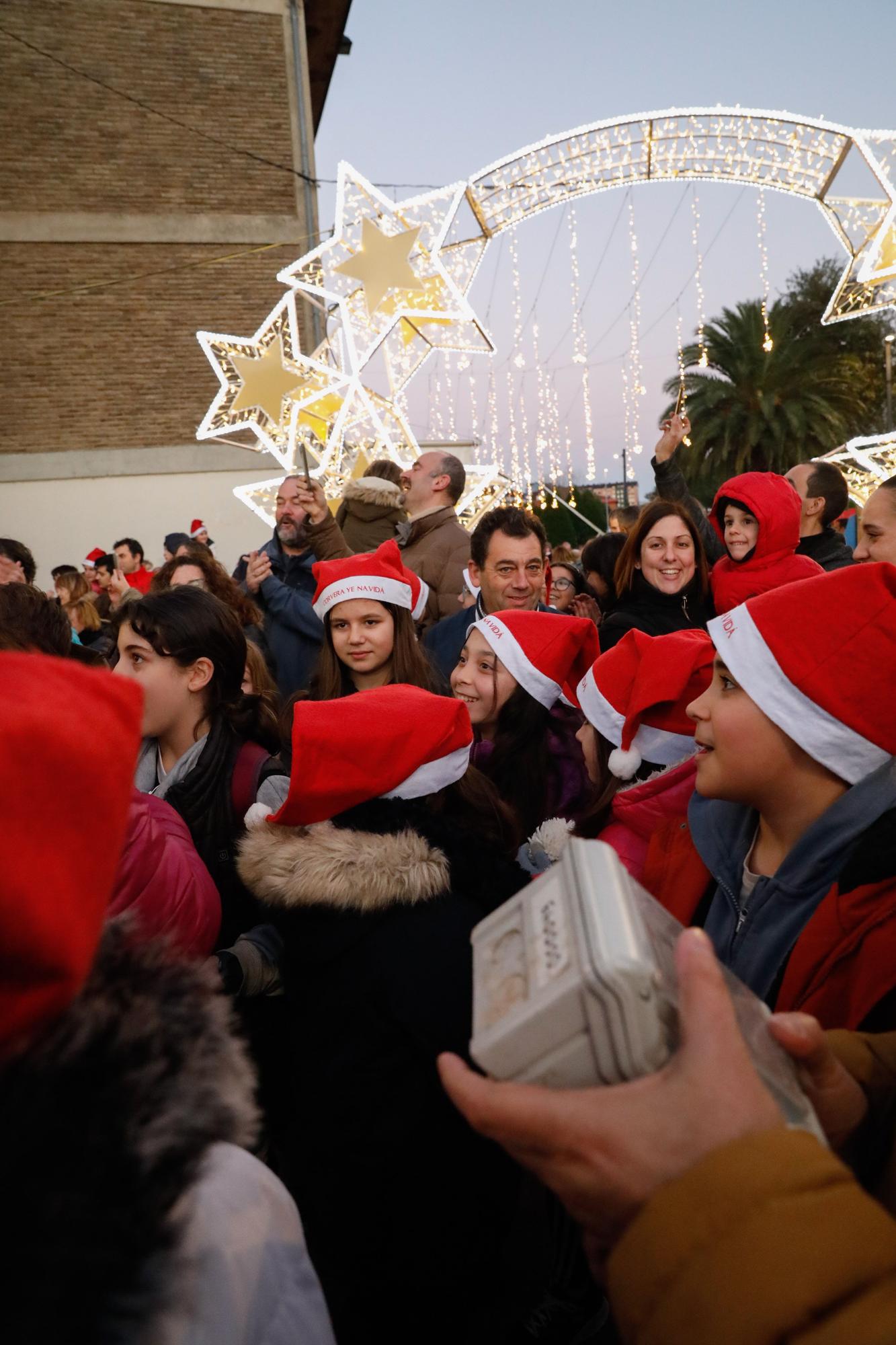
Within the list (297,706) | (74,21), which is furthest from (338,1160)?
(74,21)

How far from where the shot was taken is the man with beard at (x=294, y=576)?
486 centimetres

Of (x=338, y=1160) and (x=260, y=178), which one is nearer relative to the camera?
(x=338, y=1160)

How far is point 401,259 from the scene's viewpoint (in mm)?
Answer: 7766

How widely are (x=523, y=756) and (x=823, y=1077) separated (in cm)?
223

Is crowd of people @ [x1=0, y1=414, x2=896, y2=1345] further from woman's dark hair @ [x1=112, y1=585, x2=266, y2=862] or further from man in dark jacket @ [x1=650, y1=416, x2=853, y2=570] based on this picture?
man in dark jacket @ [x1=650, y1=416, x2=853, y2=570]

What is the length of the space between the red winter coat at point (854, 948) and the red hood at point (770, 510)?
Answer: 9.74 ft

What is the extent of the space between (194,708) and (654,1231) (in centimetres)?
249

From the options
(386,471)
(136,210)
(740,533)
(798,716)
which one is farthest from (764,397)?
(798,716)

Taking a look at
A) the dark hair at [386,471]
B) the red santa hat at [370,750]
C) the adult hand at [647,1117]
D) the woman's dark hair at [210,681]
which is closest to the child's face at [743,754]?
the red santa hat at [370,750]

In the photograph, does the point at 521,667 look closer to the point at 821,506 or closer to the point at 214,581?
the point at 214,581

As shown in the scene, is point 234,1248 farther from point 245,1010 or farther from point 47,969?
point 245,1010

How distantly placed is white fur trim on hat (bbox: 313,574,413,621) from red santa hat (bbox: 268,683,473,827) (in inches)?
57.1

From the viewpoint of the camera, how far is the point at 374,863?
1914mm

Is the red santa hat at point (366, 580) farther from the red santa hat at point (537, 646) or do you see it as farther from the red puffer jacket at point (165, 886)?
the red puffer jacket at point (165, 886)
